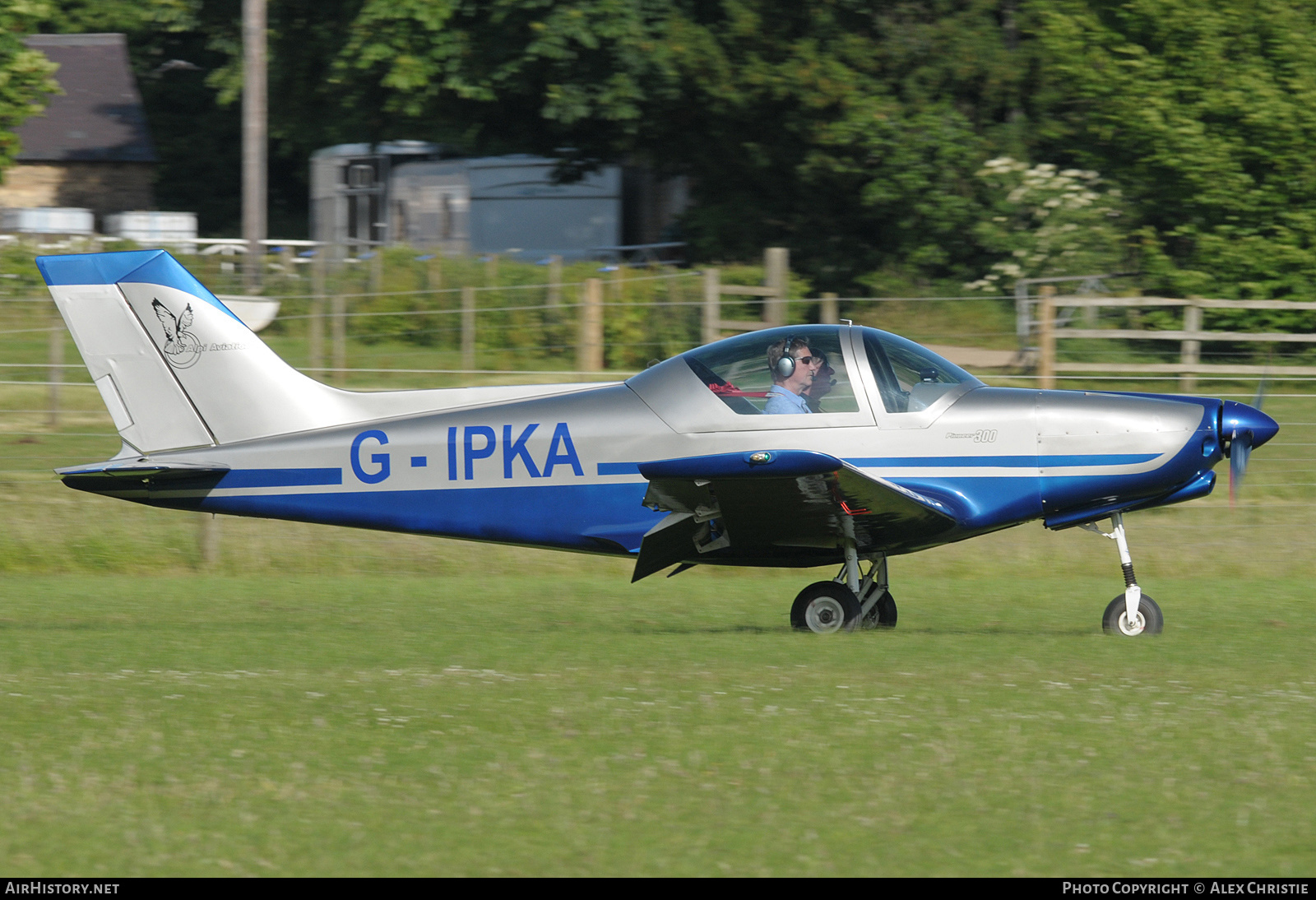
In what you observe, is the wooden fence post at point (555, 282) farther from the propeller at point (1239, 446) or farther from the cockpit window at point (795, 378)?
the propeller at point (1239, 446)

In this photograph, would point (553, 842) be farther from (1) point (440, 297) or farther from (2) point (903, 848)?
(1) point (440, 297)

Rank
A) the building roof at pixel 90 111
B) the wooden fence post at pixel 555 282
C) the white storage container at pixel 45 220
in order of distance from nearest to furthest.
Answer: the wooden fence post at pixel 555 282 → the white storage container at pixel 45 220 → the building roof at pixel 90 111

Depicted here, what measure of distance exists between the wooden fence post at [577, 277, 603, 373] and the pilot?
6033 mm

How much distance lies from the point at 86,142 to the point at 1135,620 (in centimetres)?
3704

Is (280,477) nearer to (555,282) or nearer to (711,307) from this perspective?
(711,307)

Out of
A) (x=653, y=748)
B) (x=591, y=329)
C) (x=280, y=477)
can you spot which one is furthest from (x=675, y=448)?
(x=591, y=329)

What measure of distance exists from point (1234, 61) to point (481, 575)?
14.7m

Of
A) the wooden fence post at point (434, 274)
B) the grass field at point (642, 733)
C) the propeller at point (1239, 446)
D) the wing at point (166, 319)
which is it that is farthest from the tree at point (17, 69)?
the propeller at point (1239, 446)

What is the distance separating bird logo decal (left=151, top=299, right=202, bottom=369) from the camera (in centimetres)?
860

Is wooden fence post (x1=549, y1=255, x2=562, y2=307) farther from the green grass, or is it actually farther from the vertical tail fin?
the green grass

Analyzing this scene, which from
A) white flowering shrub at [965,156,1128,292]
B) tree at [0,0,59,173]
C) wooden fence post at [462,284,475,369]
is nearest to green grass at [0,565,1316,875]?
wooden fence post at [462,284,475,369]

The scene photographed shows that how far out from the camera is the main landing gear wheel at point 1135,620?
7.92m

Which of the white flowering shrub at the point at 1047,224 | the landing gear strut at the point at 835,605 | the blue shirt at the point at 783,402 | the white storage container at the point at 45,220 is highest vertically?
the white storage container at the point at 45,220

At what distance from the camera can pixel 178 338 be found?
863 centimetres
